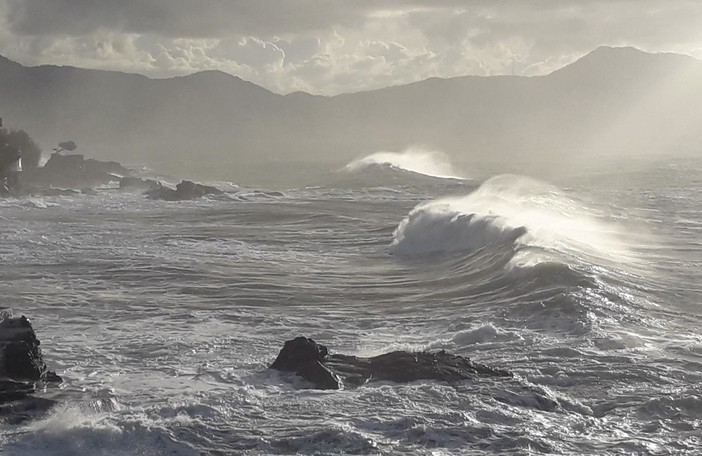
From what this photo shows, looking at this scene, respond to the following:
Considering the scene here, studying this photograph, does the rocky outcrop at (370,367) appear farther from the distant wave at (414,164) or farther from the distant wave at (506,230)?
the distant wave at (414,164)

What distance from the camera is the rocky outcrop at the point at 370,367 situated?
12.6 metres

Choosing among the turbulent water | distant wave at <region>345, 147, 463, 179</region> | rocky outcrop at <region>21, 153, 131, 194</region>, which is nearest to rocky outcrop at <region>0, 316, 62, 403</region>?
the turbulent water

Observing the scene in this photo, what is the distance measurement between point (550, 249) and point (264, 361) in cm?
1213

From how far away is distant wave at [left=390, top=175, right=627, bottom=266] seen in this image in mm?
24953

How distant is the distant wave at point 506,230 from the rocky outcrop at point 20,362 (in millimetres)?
12510

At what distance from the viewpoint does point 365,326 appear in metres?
16.5

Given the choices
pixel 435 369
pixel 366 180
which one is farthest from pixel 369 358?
pixel 366 180

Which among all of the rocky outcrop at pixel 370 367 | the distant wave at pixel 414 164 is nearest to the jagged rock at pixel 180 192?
the distant wave at pixel 414 164

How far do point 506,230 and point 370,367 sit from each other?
14.4 m

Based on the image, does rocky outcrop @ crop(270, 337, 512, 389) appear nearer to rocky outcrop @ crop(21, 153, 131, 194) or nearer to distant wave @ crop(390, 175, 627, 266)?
distant wave @ crop(390, 175, 627, 266)

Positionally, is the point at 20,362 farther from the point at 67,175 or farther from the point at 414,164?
the point at 414,164

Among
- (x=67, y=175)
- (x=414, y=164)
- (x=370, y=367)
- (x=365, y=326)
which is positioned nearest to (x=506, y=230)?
(x=365, y=326)

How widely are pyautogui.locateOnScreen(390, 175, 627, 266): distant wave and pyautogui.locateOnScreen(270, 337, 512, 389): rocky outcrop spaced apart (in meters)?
8.83

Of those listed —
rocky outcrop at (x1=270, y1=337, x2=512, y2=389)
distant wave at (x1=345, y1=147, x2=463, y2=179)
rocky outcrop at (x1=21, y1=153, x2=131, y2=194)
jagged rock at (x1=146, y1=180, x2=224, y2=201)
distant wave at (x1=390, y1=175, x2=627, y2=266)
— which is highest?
distant wave at (x1=345, y1=147, x2=463, y2=179)
